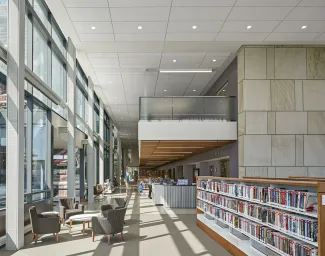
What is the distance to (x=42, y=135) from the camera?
12828mm

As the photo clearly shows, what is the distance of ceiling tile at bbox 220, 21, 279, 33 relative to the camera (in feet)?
37.4

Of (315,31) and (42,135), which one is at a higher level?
(315,31)

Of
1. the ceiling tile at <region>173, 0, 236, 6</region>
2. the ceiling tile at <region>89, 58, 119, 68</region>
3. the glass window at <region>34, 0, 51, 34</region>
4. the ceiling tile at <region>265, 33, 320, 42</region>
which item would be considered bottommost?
the ceiling tile at <region>89, 58, 119, 68</region>

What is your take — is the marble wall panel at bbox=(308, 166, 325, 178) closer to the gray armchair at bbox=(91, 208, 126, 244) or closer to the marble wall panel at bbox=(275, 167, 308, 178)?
the marble wall panel at bbox=(275, 167, 308, 178)

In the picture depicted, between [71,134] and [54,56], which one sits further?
[71,134]

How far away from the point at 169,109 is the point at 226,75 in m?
3.48

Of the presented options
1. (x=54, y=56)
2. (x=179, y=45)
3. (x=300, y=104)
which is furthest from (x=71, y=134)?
(x=300, y=104)

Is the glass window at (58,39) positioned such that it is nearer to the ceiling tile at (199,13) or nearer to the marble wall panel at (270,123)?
the ceiling tile at (199,13)

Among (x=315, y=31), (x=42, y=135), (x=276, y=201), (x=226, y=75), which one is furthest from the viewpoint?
(x=226, y=75)

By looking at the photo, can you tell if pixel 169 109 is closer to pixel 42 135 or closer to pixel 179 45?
pixel 179 45

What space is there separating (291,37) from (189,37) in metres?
3.12

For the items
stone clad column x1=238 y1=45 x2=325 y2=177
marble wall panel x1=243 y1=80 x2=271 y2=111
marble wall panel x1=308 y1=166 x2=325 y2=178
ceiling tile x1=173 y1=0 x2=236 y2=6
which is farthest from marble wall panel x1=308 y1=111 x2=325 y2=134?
ceiling tile x1=173 y1=0 x2=236 y2=6

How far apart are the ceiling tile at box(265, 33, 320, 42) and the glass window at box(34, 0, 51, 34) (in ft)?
21.9

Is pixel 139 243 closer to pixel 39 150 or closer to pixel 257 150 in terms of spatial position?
pixel 39 150
